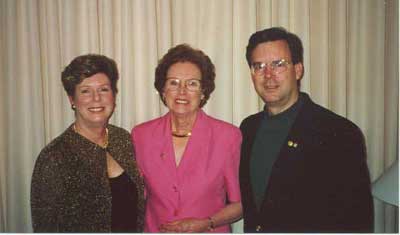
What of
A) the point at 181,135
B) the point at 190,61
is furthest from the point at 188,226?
the point at 190,61

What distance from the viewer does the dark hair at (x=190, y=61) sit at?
172 centimetres

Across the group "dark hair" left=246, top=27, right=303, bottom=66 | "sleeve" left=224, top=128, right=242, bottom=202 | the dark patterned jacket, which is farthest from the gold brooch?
the dark patterned jacket

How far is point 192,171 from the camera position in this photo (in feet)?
5.51

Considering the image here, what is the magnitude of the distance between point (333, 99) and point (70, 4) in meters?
1.39

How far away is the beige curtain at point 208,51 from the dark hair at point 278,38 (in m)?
0.05

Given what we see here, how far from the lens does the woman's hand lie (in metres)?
1.64

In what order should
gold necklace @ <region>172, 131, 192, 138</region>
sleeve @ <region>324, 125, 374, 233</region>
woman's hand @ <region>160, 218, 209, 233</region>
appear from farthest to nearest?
gold necklace @ <region>172, 131, 192, 138</region> → woman's hand @ <region>160, 218, 209, 233</region> → sleeve @ <region>324, 125, 374, 233</region>

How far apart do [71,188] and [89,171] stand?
0.34 feet

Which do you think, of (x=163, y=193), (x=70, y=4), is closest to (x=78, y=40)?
(x=70, y=4)

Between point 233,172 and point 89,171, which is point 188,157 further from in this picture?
point 89,171

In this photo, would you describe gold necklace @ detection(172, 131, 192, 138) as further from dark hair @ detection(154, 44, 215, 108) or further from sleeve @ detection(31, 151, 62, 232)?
sleeve @ detection(31, 151, 62, 232)

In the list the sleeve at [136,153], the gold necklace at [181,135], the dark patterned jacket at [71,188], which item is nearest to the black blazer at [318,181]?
the gold necklace at [181,135]

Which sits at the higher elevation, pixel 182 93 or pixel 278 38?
pixel 278 38

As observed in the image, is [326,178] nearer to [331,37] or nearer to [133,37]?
[331,37]
